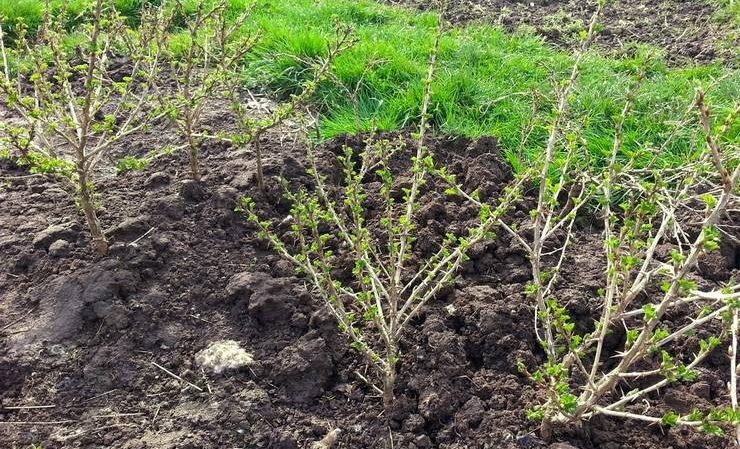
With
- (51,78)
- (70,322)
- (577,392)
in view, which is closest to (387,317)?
(577,392)

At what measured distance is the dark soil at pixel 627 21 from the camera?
18.8ft

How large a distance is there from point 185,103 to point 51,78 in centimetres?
239

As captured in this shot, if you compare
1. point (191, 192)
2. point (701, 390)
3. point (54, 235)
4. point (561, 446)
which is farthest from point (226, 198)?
point (701, 390)

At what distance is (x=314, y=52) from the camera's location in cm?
498

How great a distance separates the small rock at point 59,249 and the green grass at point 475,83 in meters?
1.60

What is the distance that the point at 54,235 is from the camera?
10.5ft

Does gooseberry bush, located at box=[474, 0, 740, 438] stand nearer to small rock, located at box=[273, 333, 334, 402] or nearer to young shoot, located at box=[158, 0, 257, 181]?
small rock, located at box=[273, 333, 334, 402]

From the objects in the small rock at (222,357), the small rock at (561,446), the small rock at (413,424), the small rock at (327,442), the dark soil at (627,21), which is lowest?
the small rock at (327,442)

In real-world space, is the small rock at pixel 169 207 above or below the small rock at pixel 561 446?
above

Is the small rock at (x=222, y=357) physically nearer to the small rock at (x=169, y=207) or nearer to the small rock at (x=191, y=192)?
the small rock at (x=169, y=207)

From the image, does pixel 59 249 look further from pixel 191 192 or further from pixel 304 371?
pixel 304 371

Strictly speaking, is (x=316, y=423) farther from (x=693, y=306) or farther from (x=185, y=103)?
(x=693, y=306)

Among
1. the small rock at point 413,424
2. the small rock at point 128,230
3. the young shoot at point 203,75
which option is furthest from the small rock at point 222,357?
the young shoot at point 203,75

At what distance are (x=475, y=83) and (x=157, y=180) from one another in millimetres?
2324
